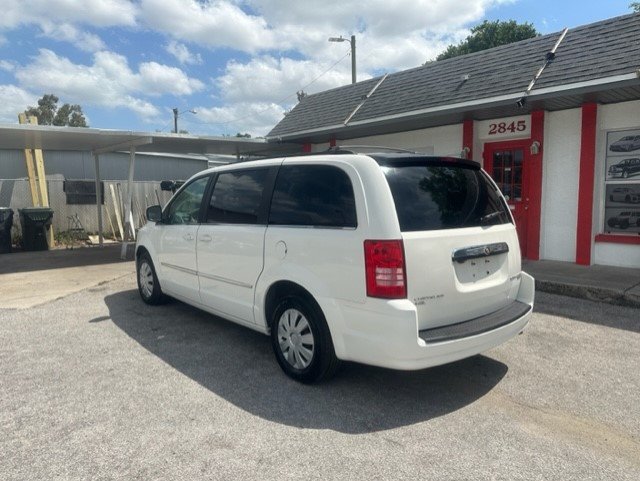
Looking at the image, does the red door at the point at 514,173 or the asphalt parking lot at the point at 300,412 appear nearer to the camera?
the asphalt parking lot at the point at 300,412

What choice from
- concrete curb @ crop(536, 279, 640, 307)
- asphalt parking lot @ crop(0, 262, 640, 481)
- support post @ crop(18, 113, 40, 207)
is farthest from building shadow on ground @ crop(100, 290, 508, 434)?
support post @ crop(18, 113, 40, 207)

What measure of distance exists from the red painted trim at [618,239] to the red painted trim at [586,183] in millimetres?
215

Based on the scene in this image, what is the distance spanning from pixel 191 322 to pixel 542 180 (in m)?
6.58

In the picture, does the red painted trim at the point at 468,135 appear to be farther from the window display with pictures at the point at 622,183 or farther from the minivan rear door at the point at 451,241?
the minivan rear door at the point at 451,241

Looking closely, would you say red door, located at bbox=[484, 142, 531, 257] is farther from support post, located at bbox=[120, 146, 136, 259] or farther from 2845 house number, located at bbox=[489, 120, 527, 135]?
support post, located at bbox=[120, 146, 136, 259]

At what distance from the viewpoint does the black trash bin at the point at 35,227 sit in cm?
1254

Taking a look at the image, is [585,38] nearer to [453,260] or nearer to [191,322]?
[453,260]

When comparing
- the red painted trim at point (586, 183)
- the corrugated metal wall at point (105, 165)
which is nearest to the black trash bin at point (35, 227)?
the corrugated metal wall at point (105, 165)

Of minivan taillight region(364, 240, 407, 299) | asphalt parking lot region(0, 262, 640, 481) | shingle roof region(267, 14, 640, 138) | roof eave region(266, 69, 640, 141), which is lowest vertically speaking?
asphalt parking lot region(0, 262, 640, 481)

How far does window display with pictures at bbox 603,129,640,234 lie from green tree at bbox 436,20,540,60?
23153 millimetres

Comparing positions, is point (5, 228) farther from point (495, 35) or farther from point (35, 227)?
point (495, 35)

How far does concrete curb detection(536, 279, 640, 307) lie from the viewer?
6133 mm

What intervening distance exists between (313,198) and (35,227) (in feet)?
37.8

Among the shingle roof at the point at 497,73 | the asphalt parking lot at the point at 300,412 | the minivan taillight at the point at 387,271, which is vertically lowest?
the asphalt parking lot at the point at 300,412
